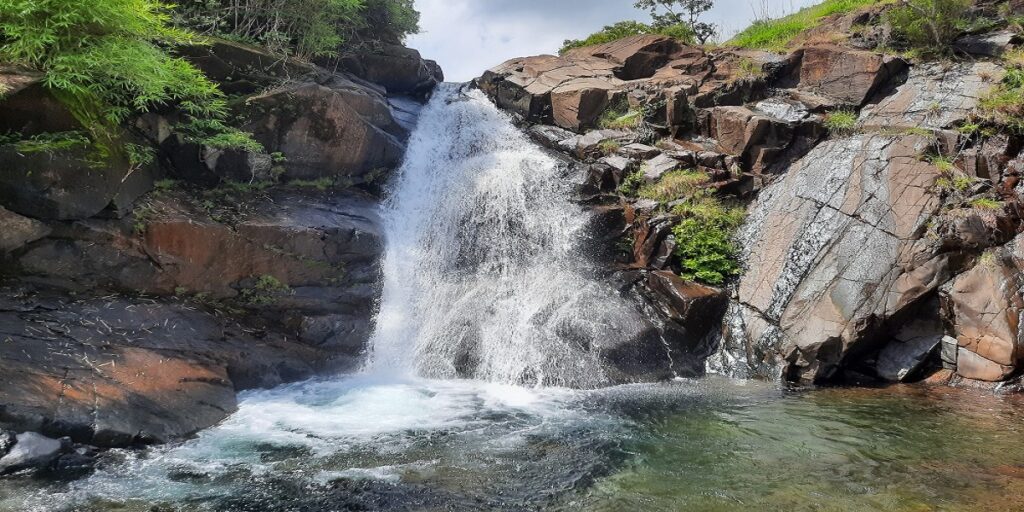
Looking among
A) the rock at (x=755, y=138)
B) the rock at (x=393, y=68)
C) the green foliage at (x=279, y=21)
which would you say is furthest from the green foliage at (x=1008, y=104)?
the rock at (x=393, y=68)

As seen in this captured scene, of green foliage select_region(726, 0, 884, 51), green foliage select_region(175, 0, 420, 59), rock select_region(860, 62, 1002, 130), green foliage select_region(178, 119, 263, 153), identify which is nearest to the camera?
green foliage select_region(178, 119, 263, 153)

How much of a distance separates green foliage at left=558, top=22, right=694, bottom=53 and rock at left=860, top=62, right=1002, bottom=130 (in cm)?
925

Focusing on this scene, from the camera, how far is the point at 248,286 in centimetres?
1091

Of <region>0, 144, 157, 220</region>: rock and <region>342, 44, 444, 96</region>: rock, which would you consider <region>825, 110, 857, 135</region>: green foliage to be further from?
<region>0, 144, 157, 220</region>: rock

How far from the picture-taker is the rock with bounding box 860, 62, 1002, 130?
13.1 metres

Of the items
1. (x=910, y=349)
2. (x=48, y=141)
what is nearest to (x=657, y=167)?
(x=910, y=349)

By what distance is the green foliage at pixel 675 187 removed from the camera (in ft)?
46.0

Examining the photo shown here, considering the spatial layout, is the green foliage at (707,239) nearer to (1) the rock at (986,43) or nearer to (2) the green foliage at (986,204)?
(2) the green foliage at (986,204)

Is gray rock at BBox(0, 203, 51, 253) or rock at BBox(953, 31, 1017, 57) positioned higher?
rock at BBox(953, 31, 1017, 57)

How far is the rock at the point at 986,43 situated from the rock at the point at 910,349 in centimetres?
925

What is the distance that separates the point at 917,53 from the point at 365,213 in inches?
620

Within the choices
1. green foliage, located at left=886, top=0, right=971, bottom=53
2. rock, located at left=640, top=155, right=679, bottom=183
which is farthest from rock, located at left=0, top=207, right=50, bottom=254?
green foliage, located at left=886, top=0, right=971, bottom=53

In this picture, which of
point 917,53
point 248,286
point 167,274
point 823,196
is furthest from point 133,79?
point 917,53

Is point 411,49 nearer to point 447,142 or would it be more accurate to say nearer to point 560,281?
point 447,142
